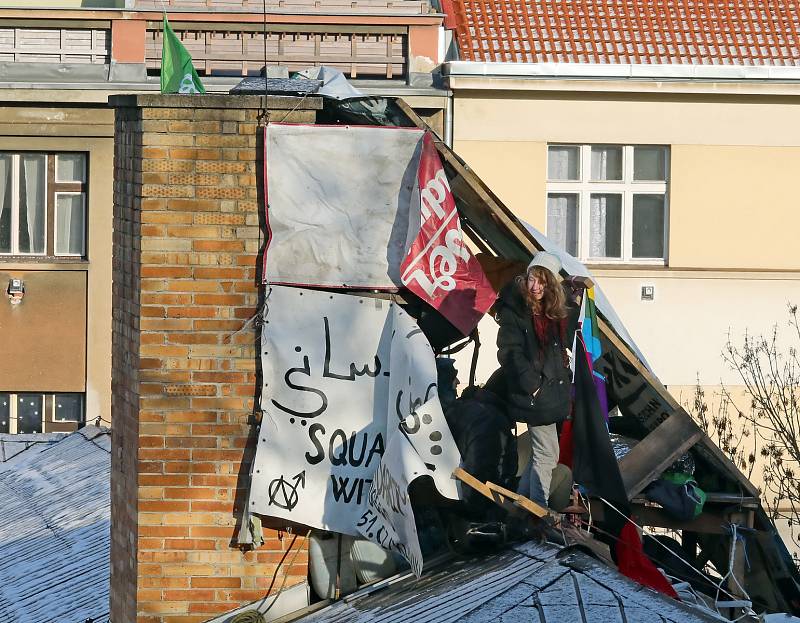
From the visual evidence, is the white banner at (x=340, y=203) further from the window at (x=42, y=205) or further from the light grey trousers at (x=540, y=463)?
the window at (x=42, y=205)

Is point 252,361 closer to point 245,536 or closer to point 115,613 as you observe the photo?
point 245,536

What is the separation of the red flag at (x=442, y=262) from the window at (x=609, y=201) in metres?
14.4

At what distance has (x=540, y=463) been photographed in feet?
20.6

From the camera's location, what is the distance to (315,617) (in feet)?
20.0

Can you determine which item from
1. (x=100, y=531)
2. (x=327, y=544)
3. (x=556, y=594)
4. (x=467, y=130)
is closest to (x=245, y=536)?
(x=327, y=544)

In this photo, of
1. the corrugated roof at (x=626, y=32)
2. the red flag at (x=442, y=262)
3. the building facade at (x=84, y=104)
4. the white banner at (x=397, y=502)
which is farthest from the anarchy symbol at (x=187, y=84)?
the corrugated roof at (x=626, y=32)

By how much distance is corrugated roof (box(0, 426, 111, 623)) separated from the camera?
352 inches

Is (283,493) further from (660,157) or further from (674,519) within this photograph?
(660,157)

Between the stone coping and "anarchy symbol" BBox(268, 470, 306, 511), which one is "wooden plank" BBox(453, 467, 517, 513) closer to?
"anarchy symbol" BBox(268, 470, 306, 511)

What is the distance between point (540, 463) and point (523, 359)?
0.46 metres

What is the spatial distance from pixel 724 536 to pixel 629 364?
103 centimetres

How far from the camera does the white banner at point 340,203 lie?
6.28m

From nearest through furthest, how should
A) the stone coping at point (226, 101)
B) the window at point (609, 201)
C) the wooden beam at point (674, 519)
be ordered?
the stone coping at point (226, 101) < the wooden beam at point (674, 519) < the window at point (609, 201)

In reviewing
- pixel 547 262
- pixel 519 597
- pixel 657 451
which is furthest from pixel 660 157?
pixel 519 597
